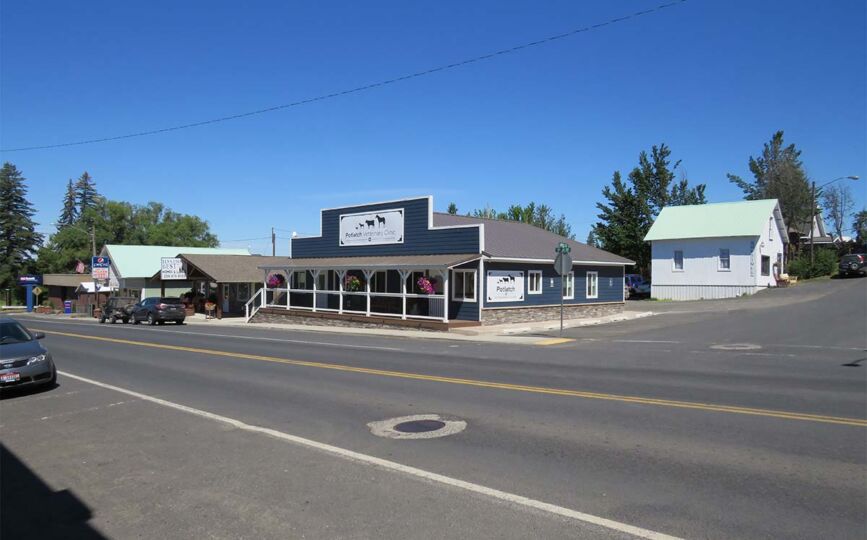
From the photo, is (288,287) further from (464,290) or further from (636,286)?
(636,286)

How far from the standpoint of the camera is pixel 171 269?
150 ft

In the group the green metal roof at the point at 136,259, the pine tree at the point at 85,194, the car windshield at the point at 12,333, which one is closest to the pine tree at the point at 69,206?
the pine tree at the point at 85,194

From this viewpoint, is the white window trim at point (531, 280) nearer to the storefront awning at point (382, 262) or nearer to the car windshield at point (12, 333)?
the storefront awning at point (382, 262)

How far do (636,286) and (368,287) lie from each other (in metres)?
29.1

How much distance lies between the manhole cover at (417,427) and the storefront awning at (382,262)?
1672 centimetres

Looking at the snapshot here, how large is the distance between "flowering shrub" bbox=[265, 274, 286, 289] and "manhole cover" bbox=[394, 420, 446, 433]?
95.8 feet

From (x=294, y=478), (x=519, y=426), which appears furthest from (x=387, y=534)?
(x=519, y=426)

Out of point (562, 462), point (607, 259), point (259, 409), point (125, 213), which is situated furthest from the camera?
point (125, 213)

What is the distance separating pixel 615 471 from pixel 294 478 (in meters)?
3.13

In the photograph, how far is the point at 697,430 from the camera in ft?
24.3

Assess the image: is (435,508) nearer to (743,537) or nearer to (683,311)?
(743,537)

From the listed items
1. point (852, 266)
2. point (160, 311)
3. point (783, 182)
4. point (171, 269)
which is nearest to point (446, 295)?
point (160, 311)

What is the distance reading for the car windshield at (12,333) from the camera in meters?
11.9

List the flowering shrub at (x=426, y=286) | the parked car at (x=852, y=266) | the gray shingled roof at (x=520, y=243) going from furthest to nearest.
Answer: the parked car at (x=852, y=266), the gray shingled roof at (x=520, y=243), the flowering shrub at (x=426, y=286)
